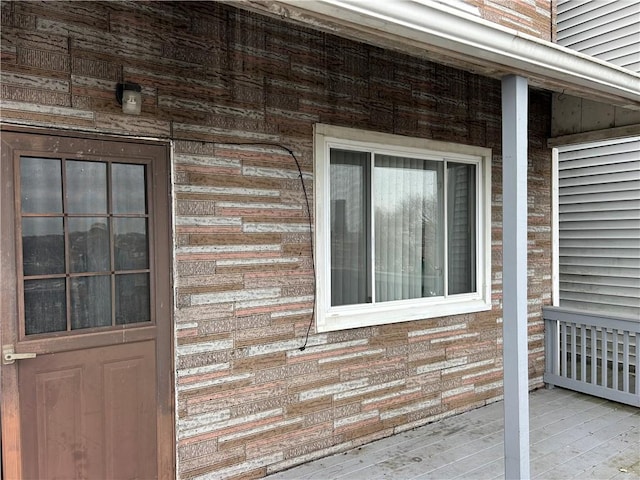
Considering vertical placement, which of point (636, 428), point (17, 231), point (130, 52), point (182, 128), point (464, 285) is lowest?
point (636, 428)

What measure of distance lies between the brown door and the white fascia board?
1341mm

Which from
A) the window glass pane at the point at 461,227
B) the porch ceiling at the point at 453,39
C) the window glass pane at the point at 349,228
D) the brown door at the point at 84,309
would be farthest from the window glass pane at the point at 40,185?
the window glass pane at the point at 461,227

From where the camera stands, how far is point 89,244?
253 cm

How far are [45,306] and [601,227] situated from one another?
5.44 m

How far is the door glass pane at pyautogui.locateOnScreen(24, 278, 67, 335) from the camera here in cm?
235

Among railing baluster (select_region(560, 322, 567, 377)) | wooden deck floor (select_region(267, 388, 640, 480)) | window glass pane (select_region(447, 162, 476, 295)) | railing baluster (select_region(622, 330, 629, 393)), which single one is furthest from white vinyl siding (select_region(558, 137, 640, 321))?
window glass pane (select_region(447, 162, 476, 295))

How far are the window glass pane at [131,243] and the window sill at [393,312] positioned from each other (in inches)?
49.8

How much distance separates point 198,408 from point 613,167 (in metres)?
4.92

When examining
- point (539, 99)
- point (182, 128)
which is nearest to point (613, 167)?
point (539, 99)

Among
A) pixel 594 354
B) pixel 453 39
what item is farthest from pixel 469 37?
pixel 594 354

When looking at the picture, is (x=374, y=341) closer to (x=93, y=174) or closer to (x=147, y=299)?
(x=147, y=299)

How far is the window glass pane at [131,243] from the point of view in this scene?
8.57 feet

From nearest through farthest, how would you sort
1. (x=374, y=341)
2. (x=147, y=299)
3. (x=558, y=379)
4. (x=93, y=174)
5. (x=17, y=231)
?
(x=17, y=231)
(x=93, y=174)
(x=147, y=299)
(x=374, y=341)
(x=558, y=379)

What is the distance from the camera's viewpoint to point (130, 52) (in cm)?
260
